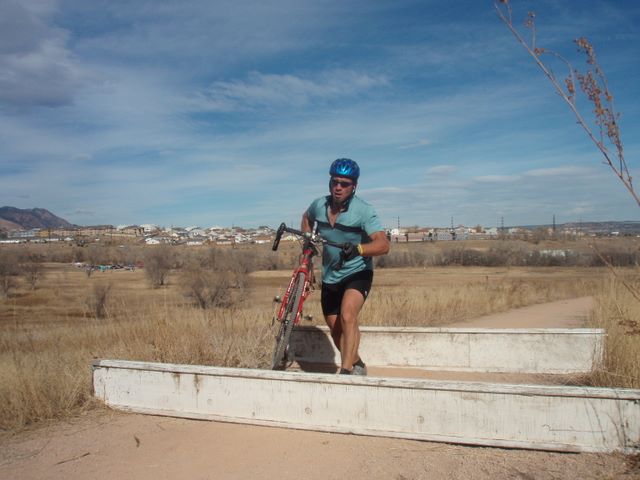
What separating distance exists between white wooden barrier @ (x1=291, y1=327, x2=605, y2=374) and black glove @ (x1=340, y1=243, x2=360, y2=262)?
5.20ft

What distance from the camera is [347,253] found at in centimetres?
475

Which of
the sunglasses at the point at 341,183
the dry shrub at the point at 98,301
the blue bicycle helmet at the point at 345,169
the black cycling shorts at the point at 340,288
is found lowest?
the dry shrub at the point at 98,301

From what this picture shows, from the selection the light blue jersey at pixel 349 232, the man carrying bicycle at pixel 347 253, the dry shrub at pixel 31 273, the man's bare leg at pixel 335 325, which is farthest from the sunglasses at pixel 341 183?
the dry shrub at pixel 31 273

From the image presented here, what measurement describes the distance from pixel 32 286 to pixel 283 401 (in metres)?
31.0

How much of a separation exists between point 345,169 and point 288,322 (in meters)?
1.61

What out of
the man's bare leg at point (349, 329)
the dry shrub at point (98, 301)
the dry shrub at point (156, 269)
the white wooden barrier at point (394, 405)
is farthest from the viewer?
the dry shrub at point (156, 269)

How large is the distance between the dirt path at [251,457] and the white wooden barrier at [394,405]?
0.09 meters

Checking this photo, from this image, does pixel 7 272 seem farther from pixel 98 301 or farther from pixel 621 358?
pixel 621 358

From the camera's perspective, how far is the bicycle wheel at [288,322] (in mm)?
5324

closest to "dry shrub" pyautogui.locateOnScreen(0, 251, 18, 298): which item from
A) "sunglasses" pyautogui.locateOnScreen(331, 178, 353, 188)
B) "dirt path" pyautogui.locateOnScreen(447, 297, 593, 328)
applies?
"dirt path" pyautogui.locateOnScreen(447, 297, 593, 328)

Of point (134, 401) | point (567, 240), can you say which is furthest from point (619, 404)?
point (567, 240)

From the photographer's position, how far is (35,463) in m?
3.57

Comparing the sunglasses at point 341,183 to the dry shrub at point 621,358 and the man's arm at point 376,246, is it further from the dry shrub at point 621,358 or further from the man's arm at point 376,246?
the dry shrub at point 621,358

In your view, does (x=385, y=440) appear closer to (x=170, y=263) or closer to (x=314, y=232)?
(x=314, y=232)
